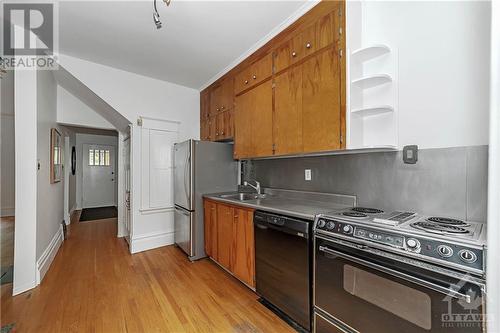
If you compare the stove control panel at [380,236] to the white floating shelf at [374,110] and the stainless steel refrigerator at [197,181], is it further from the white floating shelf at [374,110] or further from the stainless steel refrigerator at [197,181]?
the stainless steel refrigerator at [197,181]

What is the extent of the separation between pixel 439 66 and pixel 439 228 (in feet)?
3.68

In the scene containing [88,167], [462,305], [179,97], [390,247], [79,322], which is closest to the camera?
[462,305]

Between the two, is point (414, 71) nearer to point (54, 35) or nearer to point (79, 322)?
point (79, 322)

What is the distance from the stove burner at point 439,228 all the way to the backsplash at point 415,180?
0.31m

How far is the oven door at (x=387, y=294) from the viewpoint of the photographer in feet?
3.20

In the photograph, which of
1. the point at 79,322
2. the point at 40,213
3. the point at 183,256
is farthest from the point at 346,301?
the point at 40,213

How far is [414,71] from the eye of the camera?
1589 millimetres

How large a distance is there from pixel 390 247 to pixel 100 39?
138 inches

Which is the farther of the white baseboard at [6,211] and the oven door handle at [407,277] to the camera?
the white baseboard at [6,211]

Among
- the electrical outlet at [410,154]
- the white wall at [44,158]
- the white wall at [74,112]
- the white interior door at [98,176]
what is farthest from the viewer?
the white interior door at [98,176]

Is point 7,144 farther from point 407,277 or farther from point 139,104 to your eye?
point 407,277

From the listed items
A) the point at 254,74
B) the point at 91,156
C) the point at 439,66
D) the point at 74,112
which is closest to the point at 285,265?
the point at 439,66

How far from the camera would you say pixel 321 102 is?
185cm

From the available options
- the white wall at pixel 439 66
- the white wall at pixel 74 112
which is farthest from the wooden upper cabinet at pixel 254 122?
the white wall at pixel 74 112
